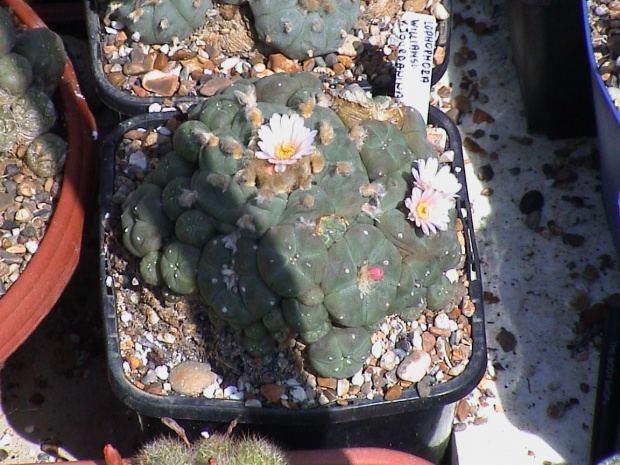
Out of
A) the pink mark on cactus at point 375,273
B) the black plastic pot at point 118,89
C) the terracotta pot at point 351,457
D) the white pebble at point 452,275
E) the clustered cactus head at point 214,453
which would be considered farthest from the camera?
the black plastic pot at point 118,89

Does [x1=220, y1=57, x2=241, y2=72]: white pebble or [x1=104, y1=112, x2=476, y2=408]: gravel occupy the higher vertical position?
[x1=220, y1=57, x2=241, y2=72]: white pebble

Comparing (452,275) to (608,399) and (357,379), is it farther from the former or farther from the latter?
(608,399)

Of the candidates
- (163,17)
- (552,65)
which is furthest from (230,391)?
(552,65)

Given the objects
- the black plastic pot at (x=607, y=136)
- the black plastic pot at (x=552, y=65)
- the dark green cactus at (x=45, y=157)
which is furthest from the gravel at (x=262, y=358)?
the black plastic pot at (x=552, y=65)

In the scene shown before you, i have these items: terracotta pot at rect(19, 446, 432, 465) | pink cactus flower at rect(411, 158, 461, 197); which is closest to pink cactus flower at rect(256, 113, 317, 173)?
pink cactus flower at rect(411, 158, 461, 197)

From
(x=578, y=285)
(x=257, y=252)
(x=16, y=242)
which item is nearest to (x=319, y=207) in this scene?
(x=257, y=252)

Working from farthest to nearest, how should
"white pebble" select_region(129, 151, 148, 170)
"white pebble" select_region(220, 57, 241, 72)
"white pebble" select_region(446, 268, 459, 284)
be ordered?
"white pebble" select_region(220, 57, 241, 72) < "white pebble" select_region(129, 151, 148, 170) < "white pebble" select_region(446, 268, 459, 284)

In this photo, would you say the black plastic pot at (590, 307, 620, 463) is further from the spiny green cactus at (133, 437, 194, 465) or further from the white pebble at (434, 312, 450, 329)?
the spiny green cactus at (133, 437, 194, 465)

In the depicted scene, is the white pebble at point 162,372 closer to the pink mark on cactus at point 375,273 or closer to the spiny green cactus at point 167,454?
the spiny green cactus at point 167,454
